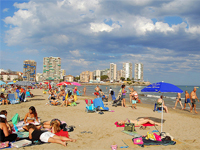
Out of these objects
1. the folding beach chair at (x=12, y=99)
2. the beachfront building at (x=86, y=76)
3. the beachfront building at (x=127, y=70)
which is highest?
the beachfront building at (x=127, y=70)

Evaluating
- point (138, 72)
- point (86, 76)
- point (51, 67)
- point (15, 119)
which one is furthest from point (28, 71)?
point (138, 72)

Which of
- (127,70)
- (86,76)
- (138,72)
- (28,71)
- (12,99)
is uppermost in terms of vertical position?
(127,70)

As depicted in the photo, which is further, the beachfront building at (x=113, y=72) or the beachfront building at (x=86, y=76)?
the beachfront building at (x=113, y=72)

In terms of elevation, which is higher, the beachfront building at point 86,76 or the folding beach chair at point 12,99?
Result: the beachfront building at point 86,76

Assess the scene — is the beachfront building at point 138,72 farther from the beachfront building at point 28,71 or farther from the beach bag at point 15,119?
the beach bag at point 15,119

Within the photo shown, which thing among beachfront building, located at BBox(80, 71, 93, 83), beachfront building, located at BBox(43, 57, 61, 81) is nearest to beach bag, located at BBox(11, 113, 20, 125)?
beachfront building, located at BBox(43, 57, 61, 81)

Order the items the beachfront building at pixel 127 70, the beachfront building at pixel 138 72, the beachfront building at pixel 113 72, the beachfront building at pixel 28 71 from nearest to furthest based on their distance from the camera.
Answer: the beachfront building at pixel 28 71 < the beachfront building at pixel 113 72 < the beachfront building at pixel 127 70 < the beachfront building at pixel 138 72

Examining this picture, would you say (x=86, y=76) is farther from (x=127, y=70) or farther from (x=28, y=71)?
(x=28, y=71)

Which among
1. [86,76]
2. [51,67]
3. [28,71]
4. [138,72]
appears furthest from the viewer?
→ [138,72]

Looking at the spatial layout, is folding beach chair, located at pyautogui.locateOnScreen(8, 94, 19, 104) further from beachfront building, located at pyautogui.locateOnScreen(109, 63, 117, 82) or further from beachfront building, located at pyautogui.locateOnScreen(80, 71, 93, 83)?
beachfront building, located at pyautogui.locateOnScreen(109, 63, 117, 82)

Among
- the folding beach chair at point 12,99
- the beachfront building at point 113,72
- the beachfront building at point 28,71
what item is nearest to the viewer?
the folding beach chair at point 12,99

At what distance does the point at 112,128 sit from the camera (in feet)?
19.6

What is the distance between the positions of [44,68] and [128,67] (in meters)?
106

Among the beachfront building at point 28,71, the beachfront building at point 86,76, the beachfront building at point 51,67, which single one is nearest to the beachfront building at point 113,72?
the beachfront building at point 86,76
